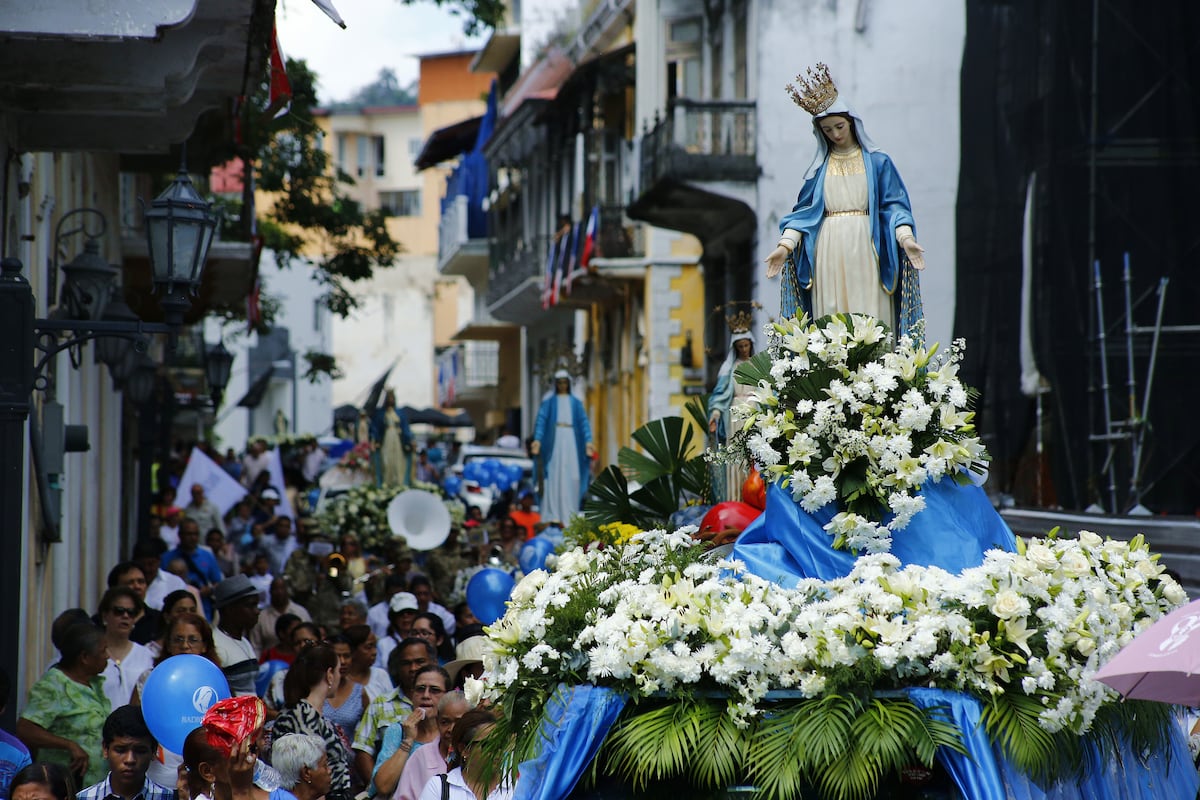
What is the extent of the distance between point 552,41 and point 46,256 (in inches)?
953

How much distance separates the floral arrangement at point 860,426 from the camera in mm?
7324

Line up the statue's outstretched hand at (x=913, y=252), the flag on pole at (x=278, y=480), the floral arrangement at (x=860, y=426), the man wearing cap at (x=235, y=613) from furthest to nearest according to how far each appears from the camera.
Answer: the flag on pole at (x=278, y=480) < the man wearing cap at (x=235, y=613) < the statue's outstretched hand at (x=913, y=252) < the floral arrangement at (x=860, y=426)

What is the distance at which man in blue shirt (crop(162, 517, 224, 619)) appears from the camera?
16422 millimetres

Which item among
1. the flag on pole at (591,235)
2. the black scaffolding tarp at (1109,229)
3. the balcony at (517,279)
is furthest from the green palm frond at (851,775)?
the balcony at (517,279)

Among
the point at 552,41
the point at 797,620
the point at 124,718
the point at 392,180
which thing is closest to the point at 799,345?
→ the point at 797,620

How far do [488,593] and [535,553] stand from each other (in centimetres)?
111

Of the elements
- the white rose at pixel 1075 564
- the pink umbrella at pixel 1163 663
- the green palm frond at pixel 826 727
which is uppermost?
the white rose at pixel 1075 564

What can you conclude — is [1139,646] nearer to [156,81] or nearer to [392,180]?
[156,81]

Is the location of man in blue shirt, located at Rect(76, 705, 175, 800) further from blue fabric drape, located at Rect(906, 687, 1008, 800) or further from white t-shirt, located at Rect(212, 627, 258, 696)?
blue fabric drape, located at Rect(906, 687, 1008, 800)

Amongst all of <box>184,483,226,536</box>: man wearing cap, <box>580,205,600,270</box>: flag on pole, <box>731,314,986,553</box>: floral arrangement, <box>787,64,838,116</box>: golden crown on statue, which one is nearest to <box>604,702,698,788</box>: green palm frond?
<box>731,314,986,553</box>: floral arrangement

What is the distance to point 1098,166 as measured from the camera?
17125 mm

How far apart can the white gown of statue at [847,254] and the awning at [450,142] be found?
38755 millimetres

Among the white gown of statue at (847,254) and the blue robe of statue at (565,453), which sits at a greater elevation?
the white gown of statue at (847,254)

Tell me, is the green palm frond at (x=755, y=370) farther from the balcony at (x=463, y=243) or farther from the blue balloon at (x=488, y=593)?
the balcony at (x=463, y=243)
